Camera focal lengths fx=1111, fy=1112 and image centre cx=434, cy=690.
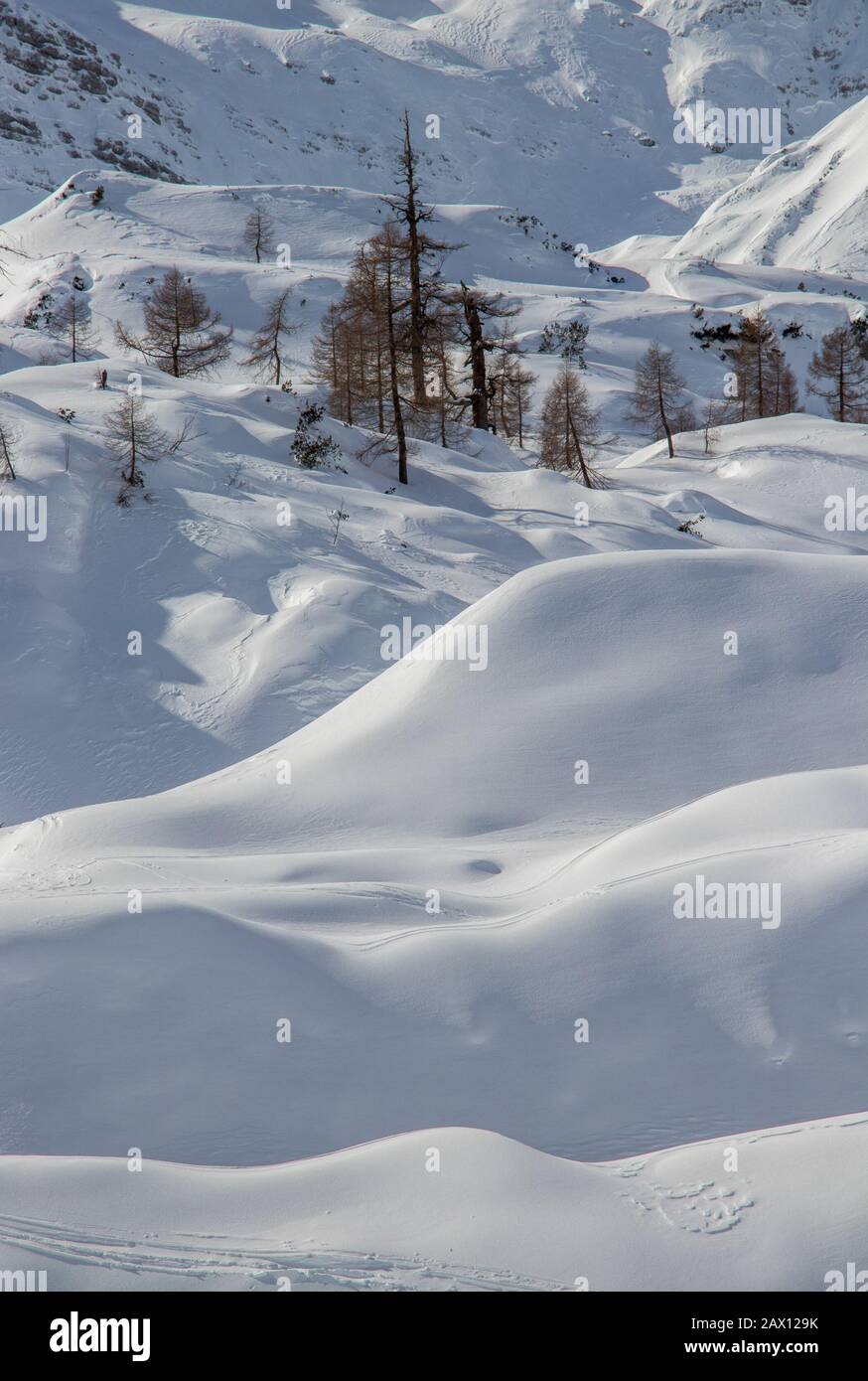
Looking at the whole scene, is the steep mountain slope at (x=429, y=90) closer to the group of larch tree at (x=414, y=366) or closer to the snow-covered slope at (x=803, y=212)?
the snow-covered slope at (x=803, y=212)

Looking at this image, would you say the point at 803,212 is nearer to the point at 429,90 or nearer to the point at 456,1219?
the point at 429,90

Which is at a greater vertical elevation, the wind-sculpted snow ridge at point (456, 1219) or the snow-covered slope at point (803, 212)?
the snow-covered slope at point (803, 212)

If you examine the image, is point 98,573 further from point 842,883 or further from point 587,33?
point 587,33

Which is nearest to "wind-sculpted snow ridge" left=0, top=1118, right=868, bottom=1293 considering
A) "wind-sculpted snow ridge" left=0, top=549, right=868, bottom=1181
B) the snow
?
the snow

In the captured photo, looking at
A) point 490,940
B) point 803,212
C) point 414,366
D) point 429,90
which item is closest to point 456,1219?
point 490,940

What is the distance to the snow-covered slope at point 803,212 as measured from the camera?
58.7m

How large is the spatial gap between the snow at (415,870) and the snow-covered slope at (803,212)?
1510 inches

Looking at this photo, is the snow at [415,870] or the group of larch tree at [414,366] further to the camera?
the group of larch tree at [414,366]

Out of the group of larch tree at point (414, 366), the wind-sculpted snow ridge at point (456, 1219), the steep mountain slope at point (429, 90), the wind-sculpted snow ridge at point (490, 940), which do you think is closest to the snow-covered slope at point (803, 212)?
the group of larch tree at point (414, 366)

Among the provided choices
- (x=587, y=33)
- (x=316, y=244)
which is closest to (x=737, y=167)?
(x=587, y=33)

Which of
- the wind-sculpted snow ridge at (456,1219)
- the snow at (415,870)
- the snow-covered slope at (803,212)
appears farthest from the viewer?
the snow-covered slope at (803,212)

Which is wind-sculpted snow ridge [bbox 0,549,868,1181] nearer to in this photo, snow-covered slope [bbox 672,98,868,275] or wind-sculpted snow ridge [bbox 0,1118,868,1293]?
wind-sculpted snow ridge [bbox 0,1118,868,1293]

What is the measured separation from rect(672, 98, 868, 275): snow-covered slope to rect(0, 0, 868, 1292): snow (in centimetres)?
3836
